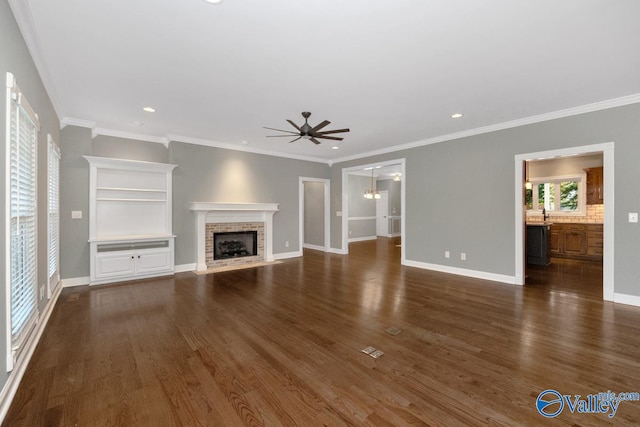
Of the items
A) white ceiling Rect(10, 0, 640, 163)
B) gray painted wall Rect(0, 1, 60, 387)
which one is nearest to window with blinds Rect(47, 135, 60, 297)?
gray painted wall Rect(0, 1, 60, 387)

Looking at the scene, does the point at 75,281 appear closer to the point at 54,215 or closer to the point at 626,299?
the point at 54,215

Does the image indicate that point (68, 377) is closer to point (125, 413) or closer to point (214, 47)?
point (125, 413)

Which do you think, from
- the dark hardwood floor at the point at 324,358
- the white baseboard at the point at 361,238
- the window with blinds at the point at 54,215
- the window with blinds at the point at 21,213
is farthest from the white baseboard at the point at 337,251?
the window with blinds at the point at 21,213

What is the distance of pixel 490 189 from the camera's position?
16.7 feet

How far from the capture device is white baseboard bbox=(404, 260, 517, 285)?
4.91 m

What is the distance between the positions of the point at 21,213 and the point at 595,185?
32.6 feet

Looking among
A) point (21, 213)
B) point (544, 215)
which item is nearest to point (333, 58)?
point (21, 213)

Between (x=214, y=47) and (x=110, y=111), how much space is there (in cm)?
278

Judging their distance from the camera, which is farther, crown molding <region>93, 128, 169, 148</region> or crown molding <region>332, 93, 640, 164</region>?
crown molding <region>93, 128, 169, 148</region>

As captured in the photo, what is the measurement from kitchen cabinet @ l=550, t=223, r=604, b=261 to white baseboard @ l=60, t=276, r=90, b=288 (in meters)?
10.1

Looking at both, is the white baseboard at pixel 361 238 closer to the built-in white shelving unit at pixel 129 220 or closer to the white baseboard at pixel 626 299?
the built-in white shelving unit at pixel 129 220

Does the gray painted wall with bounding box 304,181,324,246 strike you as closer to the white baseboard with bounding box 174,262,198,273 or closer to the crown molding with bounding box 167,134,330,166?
the crown molding with bounding box 167,134,330,166

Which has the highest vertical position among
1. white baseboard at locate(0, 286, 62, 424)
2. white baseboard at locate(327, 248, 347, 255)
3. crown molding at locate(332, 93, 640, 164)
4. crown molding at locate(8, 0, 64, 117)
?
crown molding at locate(8, 0, 64, 117)

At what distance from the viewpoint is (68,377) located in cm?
218
